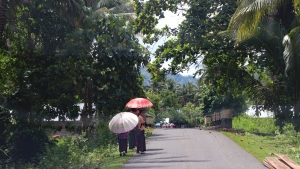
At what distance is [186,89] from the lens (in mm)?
91000

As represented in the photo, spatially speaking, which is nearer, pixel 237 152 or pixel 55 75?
pixel 237 152

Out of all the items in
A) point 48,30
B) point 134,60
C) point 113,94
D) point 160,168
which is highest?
point 48,30

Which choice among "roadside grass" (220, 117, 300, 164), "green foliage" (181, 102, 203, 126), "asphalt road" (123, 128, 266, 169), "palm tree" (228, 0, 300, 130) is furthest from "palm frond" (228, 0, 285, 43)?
"green foliage" (181, 102, 203, 126)

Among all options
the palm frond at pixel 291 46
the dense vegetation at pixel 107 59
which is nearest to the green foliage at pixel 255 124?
the dense vegetation at pixel 107 59

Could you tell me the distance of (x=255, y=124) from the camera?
3231cm

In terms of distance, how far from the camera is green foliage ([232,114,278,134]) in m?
28.0

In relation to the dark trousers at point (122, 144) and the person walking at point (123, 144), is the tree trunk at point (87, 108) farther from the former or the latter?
the dark trousers at point (122, 144)

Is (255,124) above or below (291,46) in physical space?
below

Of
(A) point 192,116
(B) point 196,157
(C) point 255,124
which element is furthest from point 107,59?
(A) point 192,116

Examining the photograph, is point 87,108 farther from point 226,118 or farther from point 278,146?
point 226,118

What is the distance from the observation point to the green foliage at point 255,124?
28.0m

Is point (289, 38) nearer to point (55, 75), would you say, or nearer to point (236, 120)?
point (55, 75)

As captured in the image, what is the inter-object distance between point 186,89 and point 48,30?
72337 millimetres

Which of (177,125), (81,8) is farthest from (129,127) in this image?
(177,125)
